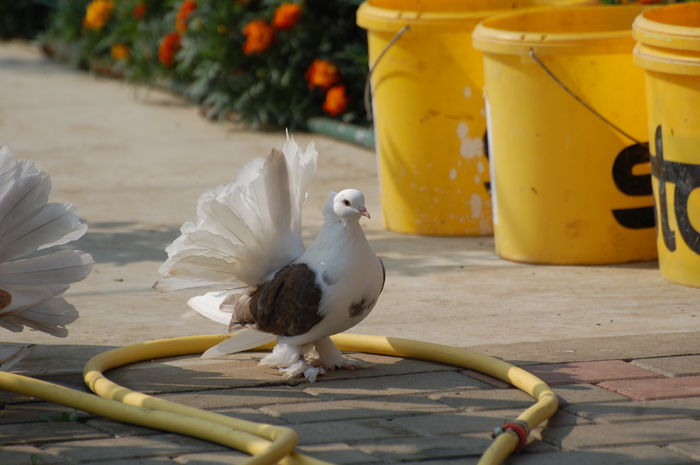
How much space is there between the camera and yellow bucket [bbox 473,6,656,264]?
18.7 feet

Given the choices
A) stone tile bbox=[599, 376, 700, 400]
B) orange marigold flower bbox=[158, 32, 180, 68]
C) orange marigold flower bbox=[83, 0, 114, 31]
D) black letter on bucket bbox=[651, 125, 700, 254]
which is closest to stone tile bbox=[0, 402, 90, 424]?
stone tile bbox=[599, 376, 700, 400]

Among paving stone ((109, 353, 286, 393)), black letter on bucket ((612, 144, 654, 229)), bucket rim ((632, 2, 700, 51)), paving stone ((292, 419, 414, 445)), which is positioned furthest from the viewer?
black letter on bucket ((612, 144, 654, 229))

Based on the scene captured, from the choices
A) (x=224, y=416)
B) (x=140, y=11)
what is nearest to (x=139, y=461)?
(x=224, y=416)

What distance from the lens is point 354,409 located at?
3875 millimetres

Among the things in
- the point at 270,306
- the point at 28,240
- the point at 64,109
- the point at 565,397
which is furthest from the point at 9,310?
the point at 64,109

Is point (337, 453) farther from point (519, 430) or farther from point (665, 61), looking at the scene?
point (665, 61)

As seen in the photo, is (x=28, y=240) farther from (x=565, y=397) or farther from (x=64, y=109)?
(x=64, y=109)

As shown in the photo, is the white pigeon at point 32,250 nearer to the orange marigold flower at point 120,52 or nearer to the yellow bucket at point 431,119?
the yellow bucket at point 431,119

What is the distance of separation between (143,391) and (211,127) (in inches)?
250

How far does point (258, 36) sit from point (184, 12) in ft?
3.45

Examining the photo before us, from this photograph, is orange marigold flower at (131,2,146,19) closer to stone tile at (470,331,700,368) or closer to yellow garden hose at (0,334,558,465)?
yellow garden hose at (0,334,558,465)

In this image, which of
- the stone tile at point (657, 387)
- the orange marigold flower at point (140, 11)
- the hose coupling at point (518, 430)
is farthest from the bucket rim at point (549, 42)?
the orange marigold flower at point (140, 11)

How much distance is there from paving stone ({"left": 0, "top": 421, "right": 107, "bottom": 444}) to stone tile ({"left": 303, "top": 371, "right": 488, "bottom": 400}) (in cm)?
77

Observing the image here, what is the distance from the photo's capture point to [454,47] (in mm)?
6477
